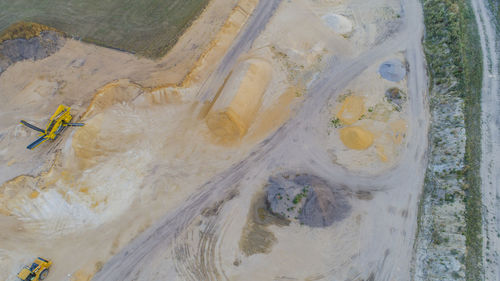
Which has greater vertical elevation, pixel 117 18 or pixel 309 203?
pixel 117 18

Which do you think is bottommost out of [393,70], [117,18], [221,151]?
[221,151]

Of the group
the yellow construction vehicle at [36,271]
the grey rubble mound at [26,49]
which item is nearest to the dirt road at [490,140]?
the yellow construction vehicle at [36,271]

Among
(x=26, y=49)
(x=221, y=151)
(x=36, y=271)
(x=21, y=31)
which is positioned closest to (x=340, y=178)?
(x=221, y=151)

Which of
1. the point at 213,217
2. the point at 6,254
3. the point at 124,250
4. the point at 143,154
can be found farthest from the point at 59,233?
the point at 213,217

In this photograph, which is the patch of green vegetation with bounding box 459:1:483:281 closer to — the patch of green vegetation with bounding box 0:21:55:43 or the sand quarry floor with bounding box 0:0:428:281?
the sand quarry floor with bounding box 0:0:428:281

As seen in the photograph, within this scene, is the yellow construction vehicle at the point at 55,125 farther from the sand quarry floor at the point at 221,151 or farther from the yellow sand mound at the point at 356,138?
the yellow sand mound at the point at 356,138

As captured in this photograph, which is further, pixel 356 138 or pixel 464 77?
pixel 464 77

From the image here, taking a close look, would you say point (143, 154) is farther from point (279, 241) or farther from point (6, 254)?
point (279, 241)

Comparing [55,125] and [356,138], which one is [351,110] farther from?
[55,125]
